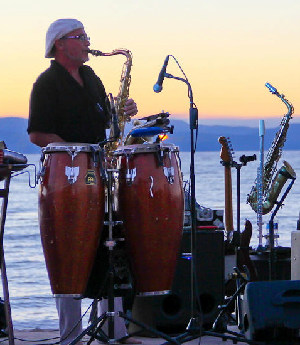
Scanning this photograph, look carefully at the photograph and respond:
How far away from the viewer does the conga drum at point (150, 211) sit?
4.95m

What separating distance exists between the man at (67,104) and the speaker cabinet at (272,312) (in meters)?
1.00

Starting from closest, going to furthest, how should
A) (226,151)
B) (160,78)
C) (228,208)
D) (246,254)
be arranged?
(160,78) → (246,254) → (226,151) → (228,208)

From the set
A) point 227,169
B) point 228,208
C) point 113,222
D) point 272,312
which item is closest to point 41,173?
point 113,222

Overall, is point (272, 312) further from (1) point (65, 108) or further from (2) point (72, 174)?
(1) point (65, 108)

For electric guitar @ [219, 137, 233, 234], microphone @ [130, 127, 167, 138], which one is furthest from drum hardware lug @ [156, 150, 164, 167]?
electric guitar @ [219, 137, 233, 234]

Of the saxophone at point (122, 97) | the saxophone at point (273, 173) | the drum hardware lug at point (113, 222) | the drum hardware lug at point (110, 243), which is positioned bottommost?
the drum hardware lug at point (110, 243)

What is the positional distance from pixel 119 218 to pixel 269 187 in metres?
3.63

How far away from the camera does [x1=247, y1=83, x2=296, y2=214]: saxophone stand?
26.0 ft

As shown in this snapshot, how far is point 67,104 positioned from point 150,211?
2.77 ft

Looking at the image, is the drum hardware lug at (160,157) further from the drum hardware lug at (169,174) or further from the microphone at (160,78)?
the microphone at (160,78)

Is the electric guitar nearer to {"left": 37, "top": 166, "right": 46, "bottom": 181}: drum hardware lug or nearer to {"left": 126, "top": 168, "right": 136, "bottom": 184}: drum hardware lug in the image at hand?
{"left": 126, "top": 168, "right": 136, "bottom": 184}: drum hardware lug

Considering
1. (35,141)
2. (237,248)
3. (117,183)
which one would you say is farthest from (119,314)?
(237,248)

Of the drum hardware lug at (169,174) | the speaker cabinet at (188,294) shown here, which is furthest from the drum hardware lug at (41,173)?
the speaker cabinet at (188,294)

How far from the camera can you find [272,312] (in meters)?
4.97
